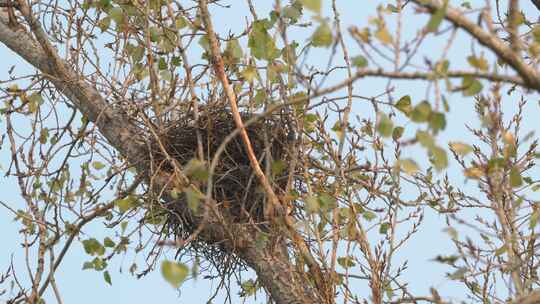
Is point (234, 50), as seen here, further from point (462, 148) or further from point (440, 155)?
point (440, 155)

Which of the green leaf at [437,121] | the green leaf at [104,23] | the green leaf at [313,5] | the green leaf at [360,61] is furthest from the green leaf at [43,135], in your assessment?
the green leaf at [437,121]

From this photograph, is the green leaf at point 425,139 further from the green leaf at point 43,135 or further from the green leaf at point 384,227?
the green leaf at point 43,135

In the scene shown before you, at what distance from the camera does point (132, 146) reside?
12.0 feet

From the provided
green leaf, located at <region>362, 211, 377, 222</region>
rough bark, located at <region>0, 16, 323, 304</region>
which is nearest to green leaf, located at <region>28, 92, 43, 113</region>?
rough bark, located at <region>0, 16, 323, 304</region>

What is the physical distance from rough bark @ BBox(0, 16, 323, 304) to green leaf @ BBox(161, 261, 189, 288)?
1.44 metres

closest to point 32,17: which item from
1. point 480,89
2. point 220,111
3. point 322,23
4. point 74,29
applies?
point 74,29

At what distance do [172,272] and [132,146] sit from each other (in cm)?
184

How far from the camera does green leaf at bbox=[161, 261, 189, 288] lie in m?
1.89

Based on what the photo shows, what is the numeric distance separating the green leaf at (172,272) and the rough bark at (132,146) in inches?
56.9

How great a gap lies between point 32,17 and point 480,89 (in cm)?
221

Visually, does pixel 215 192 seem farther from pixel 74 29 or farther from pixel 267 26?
pixel 74 29

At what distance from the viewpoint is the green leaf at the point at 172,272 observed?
189 centimetres

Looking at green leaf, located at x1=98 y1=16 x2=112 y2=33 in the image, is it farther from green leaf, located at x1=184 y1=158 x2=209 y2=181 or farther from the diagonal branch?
the diagonal branch

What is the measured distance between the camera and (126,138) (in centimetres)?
370
